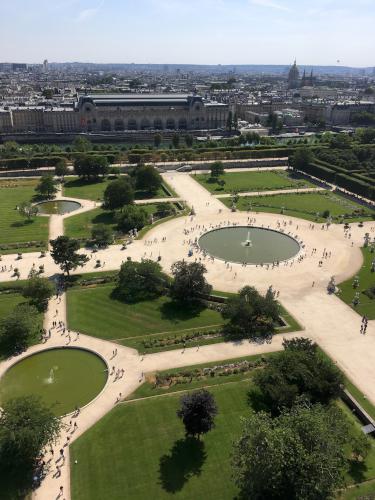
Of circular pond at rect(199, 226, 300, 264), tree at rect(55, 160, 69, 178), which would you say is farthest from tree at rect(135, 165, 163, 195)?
circular pond at rect(199, 226, 300, 264)

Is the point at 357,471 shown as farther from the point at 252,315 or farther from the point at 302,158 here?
the point at 302,158

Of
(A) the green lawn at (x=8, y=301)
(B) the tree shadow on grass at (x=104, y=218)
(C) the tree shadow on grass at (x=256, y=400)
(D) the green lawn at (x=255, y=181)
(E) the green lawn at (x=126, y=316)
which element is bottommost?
(C) the tree shadow on grass at (x=256, y=400)

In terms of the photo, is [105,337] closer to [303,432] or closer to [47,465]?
[47,465]

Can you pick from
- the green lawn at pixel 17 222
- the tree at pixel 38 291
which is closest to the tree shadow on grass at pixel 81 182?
the green lawn at pixel 17 222

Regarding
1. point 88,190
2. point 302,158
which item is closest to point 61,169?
point 88,190

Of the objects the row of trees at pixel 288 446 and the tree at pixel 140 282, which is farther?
the tree at pixel 140 282

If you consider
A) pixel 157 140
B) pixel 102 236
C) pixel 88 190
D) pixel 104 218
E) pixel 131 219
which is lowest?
pixel 104 218

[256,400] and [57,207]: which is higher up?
[57,207]

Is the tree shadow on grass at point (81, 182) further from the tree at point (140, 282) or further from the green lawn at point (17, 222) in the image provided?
the tree at point (140, 282)
